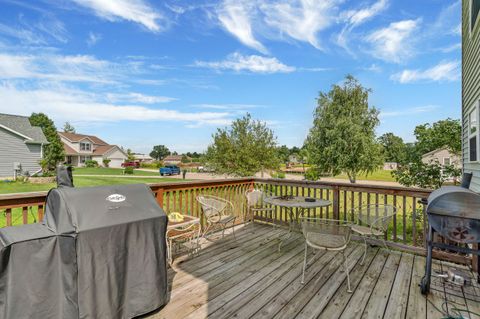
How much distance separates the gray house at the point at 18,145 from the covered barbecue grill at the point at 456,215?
2218 centimetres

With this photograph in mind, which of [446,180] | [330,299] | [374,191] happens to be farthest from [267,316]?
[446,180]

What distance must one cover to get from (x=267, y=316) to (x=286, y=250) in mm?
1695

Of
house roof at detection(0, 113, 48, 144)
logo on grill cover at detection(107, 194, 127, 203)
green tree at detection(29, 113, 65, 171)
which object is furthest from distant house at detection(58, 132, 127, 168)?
logo on grill cover at detection(107, 194, 127, 203)

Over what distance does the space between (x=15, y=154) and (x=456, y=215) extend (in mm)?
22885

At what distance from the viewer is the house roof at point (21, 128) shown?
56.4ft

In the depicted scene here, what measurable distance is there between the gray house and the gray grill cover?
2020cm

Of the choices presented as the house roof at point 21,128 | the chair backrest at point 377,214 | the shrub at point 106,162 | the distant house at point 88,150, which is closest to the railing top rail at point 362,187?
the chair backrest at point 377,214

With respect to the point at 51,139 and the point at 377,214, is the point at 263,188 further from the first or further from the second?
the point at 51,139

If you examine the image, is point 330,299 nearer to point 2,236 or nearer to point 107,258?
point 107,258

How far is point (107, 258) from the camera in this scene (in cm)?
190

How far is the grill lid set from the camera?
2.32 metres

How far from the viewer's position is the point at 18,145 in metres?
17.2

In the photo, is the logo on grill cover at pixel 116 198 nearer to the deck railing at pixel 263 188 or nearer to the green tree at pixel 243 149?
the deck railing at pixel 263 188

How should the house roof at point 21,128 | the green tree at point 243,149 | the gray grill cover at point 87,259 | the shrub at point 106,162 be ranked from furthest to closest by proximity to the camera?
the shrub at point 106,162
the house roof at point 21,128
the green tree at point 243,149
the gray grill cover at point 87,259
